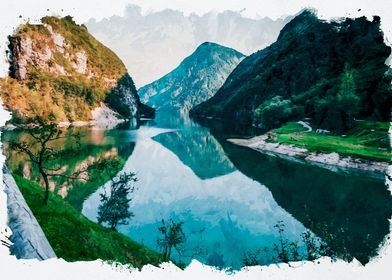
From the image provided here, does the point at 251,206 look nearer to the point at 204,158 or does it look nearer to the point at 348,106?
the point at 204,158

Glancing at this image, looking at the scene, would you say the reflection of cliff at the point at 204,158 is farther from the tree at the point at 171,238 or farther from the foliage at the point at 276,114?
the tree at the point at 171,238

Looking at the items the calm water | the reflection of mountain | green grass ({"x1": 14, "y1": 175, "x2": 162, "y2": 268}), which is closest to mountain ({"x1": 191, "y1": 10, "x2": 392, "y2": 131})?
the calm water

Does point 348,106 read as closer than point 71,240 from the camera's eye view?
No

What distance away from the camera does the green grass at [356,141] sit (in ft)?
216

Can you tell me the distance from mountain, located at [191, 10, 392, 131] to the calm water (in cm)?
3129

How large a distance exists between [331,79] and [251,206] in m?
109

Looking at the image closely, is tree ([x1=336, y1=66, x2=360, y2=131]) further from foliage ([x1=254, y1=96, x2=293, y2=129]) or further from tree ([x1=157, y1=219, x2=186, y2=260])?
tree ([x1=157, y1=219, x2=186, y2=260])

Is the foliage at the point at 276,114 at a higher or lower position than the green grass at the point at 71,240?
higher

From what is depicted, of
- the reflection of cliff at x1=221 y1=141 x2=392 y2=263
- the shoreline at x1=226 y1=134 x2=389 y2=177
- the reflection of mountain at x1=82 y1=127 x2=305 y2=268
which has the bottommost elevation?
the reflection of mountain at x1=82 y1=127 x2=305 y2=268

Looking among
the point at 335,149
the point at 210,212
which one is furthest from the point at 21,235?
the point at 335,149

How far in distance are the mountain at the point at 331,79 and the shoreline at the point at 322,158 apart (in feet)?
59.1

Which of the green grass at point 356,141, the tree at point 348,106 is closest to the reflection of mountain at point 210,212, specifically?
the green grass at point 356,141

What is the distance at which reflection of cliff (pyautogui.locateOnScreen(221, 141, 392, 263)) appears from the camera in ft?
102

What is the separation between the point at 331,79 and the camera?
137 meters
